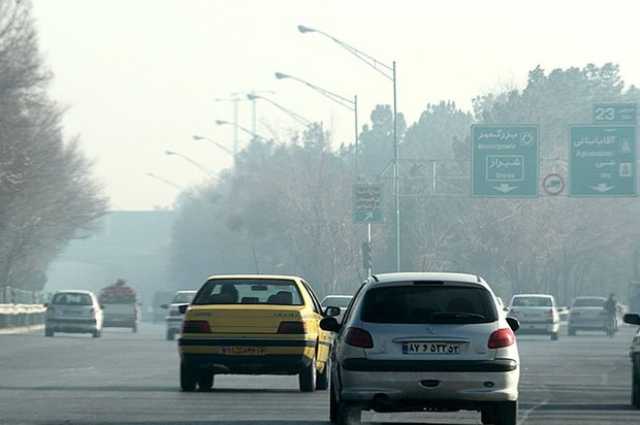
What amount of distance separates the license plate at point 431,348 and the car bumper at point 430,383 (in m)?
0.11

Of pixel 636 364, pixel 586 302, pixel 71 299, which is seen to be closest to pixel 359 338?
pixel 636 364

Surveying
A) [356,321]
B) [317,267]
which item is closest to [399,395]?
[356,321]

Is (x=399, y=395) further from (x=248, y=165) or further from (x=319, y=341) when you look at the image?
(x=248, y=165)

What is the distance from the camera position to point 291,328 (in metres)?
25.0

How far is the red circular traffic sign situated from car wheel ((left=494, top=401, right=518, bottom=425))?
51.2m

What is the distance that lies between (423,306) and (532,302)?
45.6m

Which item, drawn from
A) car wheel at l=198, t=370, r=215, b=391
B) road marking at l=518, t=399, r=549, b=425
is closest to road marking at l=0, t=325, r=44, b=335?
car wheel at l=198, t=370, r=215, b=391

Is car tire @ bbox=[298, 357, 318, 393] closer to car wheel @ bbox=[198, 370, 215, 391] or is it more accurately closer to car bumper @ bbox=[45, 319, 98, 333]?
car wheel @ bbox=[198, 370, 215, 391]

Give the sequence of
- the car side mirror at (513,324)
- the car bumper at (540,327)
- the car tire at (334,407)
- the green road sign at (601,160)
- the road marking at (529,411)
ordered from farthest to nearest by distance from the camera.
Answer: the green road sign at (601,160)
the car bumper at (540,327)
the road marking at (529,411)
the car side mirror at (513,324)
the car tire at (334,407)

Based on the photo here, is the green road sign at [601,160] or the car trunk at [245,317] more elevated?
the green road sign at [601,160]

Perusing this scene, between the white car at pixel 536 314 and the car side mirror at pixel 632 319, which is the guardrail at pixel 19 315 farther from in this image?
Answer: the car side mirror at pixel 632 319

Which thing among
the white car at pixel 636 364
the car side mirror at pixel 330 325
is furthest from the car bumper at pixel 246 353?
the car side mirror at pixel 330 325

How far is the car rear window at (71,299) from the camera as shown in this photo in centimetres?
5975

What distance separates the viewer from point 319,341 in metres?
26.0
